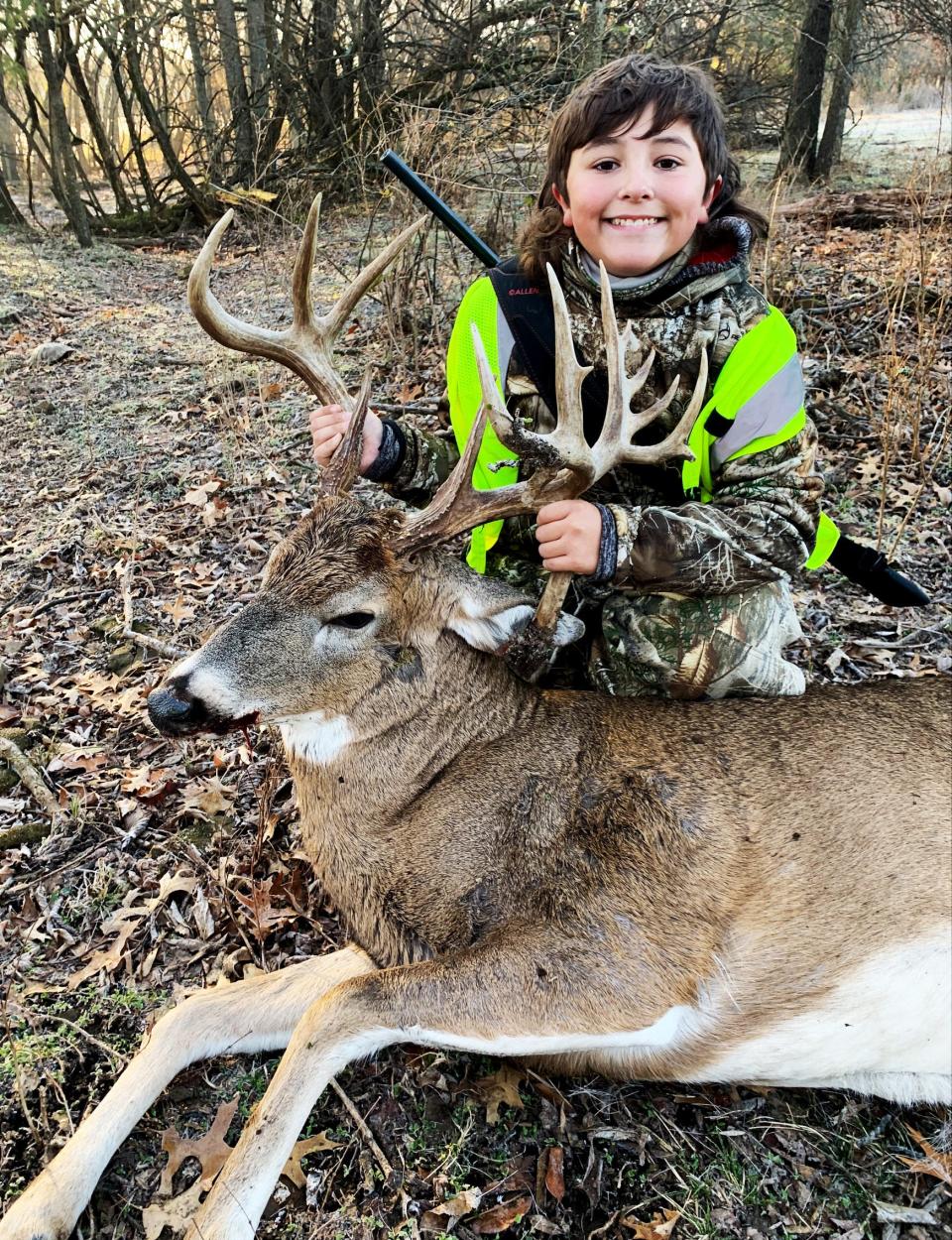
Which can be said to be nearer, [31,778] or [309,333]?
[309,333]

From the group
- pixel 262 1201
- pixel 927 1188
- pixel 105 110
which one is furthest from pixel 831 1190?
pixel 105 110

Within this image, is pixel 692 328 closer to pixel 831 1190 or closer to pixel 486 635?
pixel 486 635

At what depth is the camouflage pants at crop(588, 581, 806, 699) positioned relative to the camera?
10.7 feet

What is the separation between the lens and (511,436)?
2609mm

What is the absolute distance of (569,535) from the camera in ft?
9.00

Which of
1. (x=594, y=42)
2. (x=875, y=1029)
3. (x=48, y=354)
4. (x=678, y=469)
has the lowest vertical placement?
(x=875, y=1029)

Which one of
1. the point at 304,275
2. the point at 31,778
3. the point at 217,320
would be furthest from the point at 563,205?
the point at 31,778

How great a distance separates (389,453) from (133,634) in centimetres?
188

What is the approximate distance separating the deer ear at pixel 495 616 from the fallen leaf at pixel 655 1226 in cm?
166

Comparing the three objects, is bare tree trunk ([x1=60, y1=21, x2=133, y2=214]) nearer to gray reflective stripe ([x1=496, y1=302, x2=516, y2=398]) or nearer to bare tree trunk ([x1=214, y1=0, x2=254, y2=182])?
bare tree trunk ([x1=214, y1=0, x2=254, y2=182])

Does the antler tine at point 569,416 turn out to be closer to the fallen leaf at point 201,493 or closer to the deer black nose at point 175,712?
the deer black nose at point 175,712

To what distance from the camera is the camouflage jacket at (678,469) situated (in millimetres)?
2941

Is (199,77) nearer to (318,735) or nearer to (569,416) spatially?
(569,416)

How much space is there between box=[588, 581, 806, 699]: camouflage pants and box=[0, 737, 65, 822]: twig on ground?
95.0 inches
